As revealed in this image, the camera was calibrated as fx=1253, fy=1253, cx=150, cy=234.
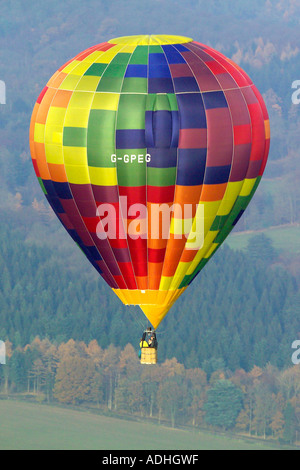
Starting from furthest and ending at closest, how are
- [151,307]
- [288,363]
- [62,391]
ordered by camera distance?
[288,363], [62,391], [151,307]

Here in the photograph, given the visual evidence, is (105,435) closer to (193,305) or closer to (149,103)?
(193,305)

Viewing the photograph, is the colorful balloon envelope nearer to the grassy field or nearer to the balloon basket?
the balloon basket

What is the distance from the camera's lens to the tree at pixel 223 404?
526ft

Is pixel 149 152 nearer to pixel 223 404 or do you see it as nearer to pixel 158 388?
pixel 158 388

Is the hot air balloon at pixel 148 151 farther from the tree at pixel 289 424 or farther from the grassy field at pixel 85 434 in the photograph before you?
the tree at pixel 289 424

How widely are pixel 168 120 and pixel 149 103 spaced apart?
3.16 feet

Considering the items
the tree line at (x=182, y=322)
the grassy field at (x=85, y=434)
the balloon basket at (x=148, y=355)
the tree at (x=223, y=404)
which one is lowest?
the balloon basket at (x=148, y=355)

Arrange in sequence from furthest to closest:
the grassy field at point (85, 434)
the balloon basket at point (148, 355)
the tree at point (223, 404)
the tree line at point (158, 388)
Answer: the tree at point (223, 404)
the tree line at point (158, 388)
the grassy field at point (85, 434)
the balloon basket at point (148, 355)

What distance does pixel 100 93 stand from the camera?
157ft

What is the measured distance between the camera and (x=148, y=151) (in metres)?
47.6

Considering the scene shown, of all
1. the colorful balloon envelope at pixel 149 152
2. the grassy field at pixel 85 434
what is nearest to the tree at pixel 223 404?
the grassy field at pixel 85 434
